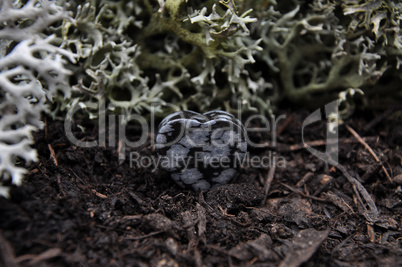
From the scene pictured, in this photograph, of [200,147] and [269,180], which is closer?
[200,147]

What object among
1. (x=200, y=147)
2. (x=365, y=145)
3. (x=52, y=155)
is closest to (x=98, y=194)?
(x=52, y=155)

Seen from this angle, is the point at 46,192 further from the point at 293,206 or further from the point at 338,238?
the point at 338,238

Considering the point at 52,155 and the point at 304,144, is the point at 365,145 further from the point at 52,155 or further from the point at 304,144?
the point at 52,155

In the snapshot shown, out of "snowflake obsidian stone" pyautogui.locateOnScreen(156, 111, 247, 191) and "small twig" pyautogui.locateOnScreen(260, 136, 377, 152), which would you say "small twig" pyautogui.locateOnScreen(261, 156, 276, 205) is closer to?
"small twig" pyautogui.locateOnScreen(260, 136, 377, 152)

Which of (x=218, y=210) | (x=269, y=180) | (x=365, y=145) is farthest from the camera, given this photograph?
(x=365, y=145)

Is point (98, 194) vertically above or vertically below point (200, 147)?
below

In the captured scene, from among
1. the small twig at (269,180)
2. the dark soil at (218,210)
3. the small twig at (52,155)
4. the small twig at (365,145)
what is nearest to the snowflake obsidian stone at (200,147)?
the dark soil at (218,210)

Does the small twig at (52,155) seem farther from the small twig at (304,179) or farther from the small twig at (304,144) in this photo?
the small twig at (304,179)
